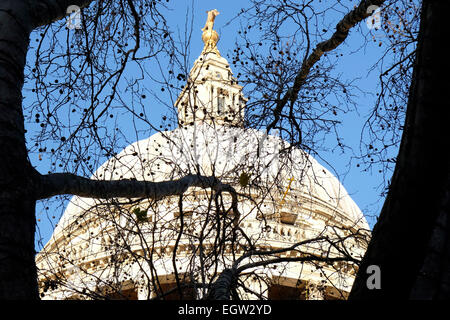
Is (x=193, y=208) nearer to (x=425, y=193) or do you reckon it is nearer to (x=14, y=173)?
(x=14, y=173)

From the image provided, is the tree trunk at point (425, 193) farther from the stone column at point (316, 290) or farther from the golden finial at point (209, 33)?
the golden finial at point (209, 33)

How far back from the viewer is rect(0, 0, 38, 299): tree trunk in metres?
3.19

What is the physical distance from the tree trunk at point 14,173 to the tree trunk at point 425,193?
1844 millimetres

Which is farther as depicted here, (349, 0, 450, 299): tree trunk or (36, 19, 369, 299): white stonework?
(36, 19, 369, 299): white stonework

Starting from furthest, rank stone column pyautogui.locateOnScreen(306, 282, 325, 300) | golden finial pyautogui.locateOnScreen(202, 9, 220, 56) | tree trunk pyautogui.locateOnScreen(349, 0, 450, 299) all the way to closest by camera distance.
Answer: golden finial pyautogui.locateOnScreen(202, 9, 220, 56), stone column pyautogui.locateOnScreen(306, 282, 325, 300), tree trunk pyautogui.locateOnScreen(349, 0, 450, 299)

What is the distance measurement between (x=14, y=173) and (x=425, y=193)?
2.23 m

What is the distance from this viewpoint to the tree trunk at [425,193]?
9.92 ft

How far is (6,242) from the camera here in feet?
10.6

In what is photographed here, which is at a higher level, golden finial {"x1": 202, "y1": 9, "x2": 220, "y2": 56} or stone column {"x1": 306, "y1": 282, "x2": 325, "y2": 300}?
golden finial {"x1": 202, "y1": 9, "x2": 220, "y2": 56}

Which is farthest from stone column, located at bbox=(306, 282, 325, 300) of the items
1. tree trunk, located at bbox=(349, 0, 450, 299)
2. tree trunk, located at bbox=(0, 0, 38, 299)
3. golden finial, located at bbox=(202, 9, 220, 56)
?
golden finial, located at bbox=(202, 9, 220, 56)

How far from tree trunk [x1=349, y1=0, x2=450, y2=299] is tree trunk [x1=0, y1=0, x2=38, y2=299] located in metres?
1.84

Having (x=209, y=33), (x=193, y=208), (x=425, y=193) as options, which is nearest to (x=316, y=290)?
(x=193, y=208)

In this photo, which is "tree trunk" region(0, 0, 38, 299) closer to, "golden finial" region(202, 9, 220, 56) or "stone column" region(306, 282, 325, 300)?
"stone column" region(306, 282, 325, 300)
